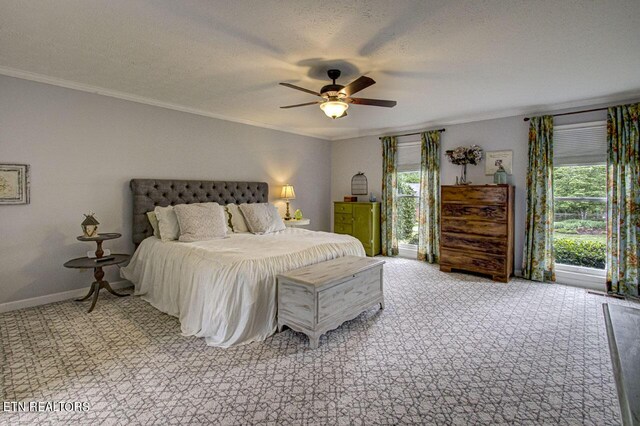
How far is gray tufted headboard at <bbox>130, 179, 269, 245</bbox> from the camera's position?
161 inches

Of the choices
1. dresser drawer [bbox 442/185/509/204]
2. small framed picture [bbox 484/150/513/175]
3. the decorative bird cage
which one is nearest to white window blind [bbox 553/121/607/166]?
small framed picture [bbox 484/150/513/175]

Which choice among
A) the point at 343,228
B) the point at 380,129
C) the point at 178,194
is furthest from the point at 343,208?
the point at 178,194

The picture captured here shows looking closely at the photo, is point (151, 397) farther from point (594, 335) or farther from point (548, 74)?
point (548, 74)

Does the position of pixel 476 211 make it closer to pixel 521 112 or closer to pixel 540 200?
pixel 540 200

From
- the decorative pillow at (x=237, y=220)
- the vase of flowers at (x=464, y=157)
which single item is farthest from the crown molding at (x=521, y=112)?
the decorative pillow at (x=237, y=220)

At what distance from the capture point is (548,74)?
3322mm

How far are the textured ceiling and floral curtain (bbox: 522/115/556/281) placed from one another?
502 millimetres

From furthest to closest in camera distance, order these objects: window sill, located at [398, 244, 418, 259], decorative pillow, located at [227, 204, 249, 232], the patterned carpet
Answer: window sill, located at [398, 244, 418, 259] → decorative pillow, located at [227, 204, 249, 232] → the patterned carpet

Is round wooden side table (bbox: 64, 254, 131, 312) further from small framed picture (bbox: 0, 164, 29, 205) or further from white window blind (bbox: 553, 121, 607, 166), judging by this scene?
white window blind (bbox: 553, 121, 607, 166)

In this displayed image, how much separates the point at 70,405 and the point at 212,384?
2.74ft

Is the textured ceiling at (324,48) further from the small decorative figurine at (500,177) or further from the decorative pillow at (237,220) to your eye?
the decorative pillow at (237,220)

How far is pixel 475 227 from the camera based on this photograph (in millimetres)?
4848

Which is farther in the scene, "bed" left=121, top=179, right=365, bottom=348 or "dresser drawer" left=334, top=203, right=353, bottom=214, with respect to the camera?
"dresser drawer" left=334, top=203, right=353, bottom=214

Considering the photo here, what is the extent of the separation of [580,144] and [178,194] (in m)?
5.70
